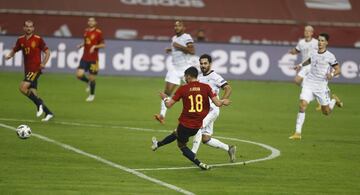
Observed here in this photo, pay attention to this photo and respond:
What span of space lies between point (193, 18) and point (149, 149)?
87.5 ft

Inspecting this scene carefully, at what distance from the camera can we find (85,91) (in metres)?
35.8

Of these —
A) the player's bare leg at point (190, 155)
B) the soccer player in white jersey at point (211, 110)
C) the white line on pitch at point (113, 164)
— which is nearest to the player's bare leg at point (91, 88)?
the white line on pitch at point (113, 164)

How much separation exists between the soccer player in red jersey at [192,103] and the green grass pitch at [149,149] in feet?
1.96

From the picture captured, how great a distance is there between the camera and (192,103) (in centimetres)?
1811

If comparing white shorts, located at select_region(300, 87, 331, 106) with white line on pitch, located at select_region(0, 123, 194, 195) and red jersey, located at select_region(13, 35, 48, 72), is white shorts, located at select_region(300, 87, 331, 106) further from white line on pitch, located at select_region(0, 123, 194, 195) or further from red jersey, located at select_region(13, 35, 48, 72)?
red jersey, located at select_region(13, 35, 48, 72)

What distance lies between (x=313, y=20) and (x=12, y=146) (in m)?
30.7

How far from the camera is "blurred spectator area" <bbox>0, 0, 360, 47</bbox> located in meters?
45.9

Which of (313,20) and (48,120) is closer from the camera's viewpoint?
(48,120)

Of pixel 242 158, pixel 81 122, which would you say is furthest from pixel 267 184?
pixel 81 122

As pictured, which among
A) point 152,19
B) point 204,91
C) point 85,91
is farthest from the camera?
point 152,19

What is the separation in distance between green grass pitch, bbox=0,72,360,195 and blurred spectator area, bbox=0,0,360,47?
30.1 ft

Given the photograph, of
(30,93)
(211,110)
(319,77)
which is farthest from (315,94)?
(30,93)

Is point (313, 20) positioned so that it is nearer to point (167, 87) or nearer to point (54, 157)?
point (167, 87)

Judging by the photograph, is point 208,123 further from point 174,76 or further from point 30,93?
point 174,76
